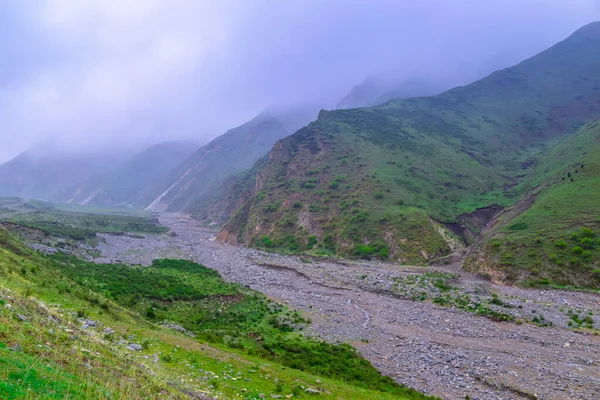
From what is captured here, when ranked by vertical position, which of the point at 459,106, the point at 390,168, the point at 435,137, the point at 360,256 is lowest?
the point at 360,256

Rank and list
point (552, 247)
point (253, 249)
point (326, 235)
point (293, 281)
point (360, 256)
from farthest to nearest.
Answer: point (253, 249)
point (326, 235)
point (360, 256)
point (293, 281)
point (552, 247)

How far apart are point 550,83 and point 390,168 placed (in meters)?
129

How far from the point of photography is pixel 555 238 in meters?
41.2

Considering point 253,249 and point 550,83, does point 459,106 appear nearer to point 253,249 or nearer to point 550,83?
point 550,83

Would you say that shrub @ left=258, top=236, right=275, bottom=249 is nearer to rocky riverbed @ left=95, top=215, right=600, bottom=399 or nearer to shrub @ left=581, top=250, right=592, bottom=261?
rocky riverbed @ left=95, top=215, right=600, bottom=399

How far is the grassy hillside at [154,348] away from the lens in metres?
8.55

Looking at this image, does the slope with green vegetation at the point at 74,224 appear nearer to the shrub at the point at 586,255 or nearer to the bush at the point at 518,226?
the bush at the point at 518,226

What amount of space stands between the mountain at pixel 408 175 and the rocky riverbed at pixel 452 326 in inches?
309

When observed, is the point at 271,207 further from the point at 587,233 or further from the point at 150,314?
the point at 587,233

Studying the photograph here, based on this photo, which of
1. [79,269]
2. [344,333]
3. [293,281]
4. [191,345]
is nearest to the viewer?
[191,345]

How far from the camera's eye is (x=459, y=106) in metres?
148

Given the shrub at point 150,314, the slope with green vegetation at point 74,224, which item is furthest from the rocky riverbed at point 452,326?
the slope with green vegetation at point 74,224

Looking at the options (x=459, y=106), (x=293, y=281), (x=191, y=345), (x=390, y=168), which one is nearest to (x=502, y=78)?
(x=459, y=106)

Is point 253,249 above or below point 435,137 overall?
below
